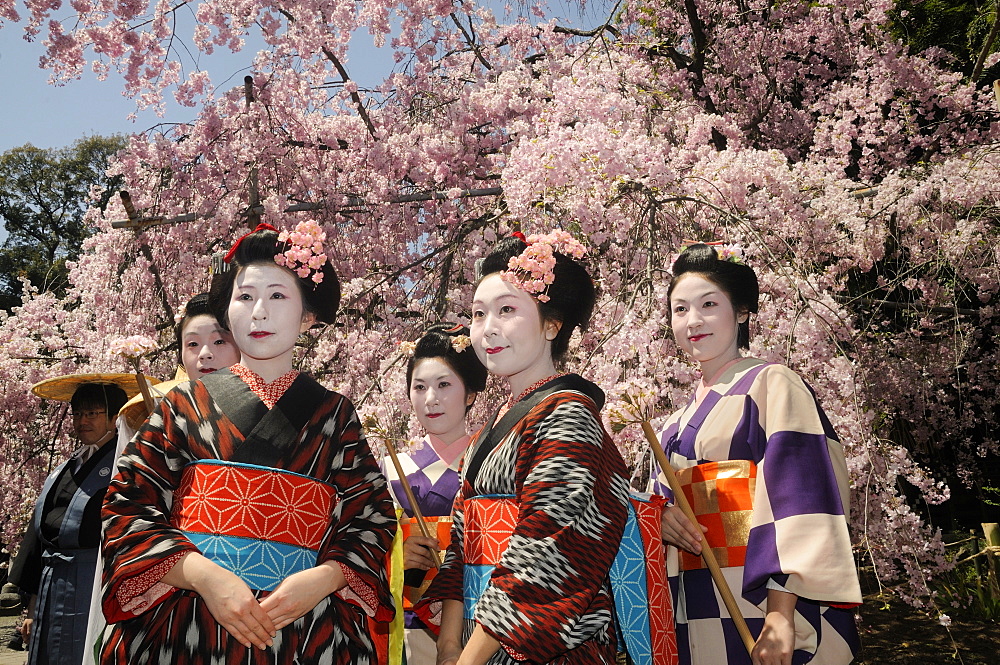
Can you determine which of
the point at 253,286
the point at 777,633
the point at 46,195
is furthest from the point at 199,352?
the point at 46,195

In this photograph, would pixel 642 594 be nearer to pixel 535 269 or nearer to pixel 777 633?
pixel 777 633

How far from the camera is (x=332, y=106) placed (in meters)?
7.01

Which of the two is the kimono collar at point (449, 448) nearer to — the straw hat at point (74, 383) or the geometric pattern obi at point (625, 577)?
the geometric pattern obi at point (625, 577)

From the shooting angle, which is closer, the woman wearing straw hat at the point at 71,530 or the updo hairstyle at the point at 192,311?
the updo hairstyle at the point at 192,311

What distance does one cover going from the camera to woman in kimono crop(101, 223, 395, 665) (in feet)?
6.25

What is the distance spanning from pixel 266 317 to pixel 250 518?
0.61 m

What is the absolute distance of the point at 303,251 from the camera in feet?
7.66

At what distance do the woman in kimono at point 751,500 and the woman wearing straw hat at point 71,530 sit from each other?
108 inches

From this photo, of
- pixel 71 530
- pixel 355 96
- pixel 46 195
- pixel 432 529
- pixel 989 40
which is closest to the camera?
pixel 432 529

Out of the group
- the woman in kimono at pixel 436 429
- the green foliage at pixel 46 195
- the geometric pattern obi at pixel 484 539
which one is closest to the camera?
the geometric pattern obi at pixel 484 539

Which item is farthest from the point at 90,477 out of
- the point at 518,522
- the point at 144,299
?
the point at 144,299

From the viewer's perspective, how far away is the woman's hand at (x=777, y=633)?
85.4 inches

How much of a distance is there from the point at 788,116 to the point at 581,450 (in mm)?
6642

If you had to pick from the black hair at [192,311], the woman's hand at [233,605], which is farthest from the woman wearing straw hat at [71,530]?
the woman's hand at [233,605]
